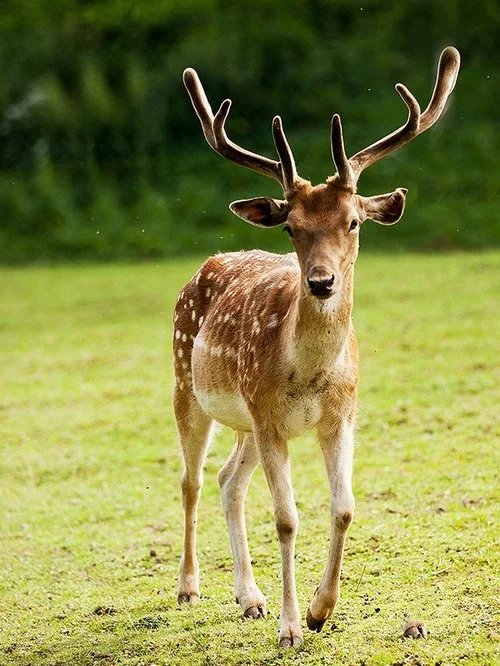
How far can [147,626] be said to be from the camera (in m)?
5.54

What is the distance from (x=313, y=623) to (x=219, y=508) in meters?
2.73

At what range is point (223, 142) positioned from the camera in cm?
541

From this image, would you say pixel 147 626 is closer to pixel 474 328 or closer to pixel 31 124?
pixel 474 328

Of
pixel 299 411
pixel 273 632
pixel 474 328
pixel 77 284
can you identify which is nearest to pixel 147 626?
pixel 273 632

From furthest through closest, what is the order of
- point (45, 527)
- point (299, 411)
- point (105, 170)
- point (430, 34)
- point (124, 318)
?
point (430, 34) < point (105, 170) < point (124, 318) < point (45, 527) < point (299, 411)

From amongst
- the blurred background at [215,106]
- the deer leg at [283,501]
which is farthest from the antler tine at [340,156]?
the blurred background at [215,106]

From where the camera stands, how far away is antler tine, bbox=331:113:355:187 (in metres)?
4.65

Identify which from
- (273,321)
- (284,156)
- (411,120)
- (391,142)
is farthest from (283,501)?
(411,120)

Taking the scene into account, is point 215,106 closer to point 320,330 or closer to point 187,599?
point 187,599

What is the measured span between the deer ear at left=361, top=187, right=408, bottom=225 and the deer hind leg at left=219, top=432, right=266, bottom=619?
141cm

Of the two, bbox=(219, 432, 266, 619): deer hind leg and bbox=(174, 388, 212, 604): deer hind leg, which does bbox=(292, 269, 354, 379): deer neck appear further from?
Result: bbox=(174, 388, 212, 604): deer hind leg

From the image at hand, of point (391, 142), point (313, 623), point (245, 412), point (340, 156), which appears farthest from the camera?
point (245, 412)

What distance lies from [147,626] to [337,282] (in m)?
1.93

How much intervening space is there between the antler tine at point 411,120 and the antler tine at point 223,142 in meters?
0.34
